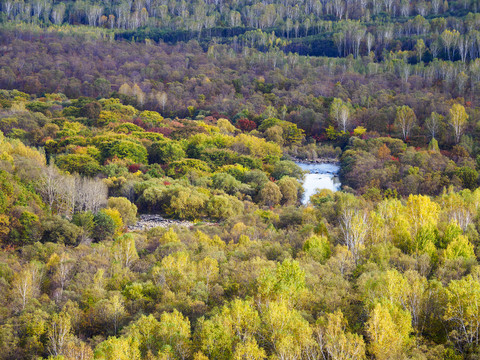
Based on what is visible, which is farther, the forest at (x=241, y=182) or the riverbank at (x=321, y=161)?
the riverbank at (x=321, y=161)

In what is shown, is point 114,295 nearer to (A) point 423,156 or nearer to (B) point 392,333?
(B) point 392,333

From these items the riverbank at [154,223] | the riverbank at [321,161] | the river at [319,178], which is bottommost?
the riverbank at [154,223]

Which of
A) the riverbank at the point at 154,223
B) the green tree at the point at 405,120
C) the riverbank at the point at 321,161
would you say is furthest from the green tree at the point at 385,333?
the green tree at the point at 405,120

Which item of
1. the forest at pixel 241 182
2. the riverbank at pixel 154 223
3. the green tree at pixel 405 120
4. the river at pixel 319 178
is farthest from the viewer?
the green tree at pixel 405 120

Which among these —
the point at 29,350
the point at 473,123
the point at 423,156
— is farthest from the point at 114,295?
the point at 473,123

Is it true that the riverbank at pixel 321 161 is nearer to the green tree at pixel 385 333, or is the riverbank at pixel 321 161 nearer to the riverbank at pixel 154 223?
the riverbank at pixel 154 223

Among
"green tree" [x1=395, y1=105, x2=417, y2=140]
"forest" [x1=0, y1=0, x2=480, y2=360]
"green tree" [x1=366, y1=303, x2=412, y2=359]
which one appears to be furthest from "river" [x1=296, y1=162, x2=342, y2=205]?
"green tree" [x1=366, y1=303, x2=412, y2=359]

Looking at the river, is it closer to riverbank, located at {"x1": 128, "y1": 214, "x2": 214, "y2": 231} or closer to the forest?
the forest
